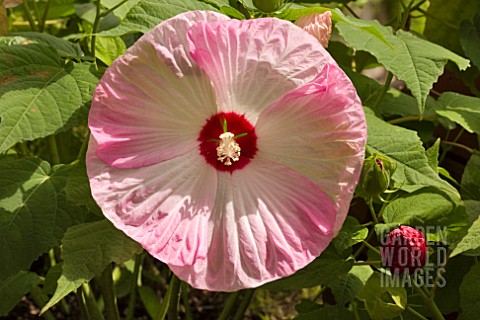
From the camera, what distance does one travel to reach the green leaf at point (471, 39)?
3.77ft

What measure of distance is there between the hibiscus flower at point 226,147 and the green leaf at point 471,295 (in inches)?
12.0

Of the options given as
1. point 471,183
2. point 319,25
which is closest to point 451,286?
point 471,183

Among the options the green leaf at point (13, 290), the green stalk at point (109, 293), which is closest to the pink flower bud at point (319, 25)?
the green stalk at point (109, 293)

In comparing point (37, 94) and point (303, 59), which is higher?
point (303, 59)

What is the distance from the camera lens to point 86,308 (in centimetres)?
101

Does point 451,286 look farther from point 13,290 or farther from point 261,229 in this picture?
point 13,290

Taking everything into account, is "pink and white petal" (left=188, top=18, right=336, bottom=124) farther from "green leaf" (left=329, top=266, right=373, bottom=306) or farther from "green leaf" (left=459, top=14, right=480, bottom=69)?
"green leaf" (left=459, top=14, right=480, bottom=69)

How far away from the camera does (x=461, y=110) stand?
105cm

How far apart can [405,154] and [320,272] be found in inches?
6.3

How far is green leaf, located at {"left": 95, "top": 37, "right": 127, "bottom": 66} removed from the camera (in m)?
0.97

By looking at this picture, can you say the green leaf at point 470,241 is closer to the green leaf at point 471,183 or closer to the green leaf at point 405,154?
the green leaf at point 405,154

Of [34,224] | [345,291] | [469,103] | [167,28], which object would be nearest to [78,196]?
[34,224]

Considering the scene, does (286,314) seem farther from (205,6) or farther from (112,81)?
(112,81)

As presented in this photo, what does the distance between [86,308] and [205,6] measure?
43cm
